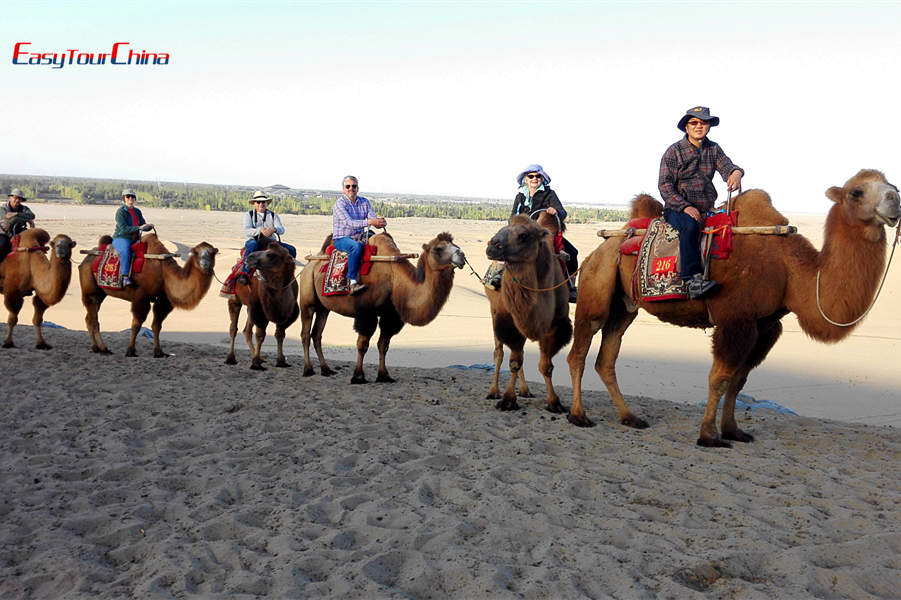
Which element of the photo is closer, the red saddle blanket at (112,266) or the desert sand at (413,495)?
the desert sand at (413,495)

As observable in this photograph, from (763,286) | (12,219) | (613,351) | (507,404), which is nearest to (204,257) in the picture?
(12,219)

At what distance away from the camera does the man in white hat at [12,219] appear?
1385cm

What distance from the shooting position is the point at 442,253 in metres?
9.77

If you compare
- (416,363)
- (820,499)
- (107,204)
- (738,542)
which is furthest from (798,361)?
(107,204)

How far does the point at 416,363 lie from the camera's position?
49.2 feet

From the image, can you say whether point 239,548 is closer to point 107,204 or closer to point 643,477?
point 643,477

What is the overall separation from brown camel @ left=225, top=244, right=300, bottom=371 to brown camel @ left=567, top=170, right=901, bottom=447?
5.02 m

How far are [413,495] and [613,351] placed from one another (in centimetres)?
360

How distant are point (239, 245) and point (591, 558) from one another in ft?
116

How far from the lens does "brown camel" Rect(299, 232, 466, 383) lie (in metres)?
10.0

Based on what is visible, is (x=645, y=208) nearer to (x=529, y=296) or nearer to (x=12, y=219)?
(x=529, y=296)

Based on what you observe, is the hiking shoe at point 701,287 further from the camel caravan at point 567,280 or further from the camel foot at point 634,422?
the camel foot at point 634,422

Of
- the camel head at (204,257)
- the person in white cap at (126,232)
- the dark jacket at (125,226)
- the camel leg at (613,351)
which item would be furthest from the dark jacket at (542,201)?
the dark jacket at (125,226)

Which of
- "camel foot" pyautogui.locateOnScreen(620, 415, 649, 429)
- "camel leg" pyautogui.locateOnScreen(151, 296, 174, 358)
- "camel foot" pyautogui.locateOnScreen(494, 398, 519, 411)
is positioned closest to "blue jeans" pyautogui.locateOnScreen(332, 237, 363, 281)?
"camel foot" pyautogui.locateOnScreen(494, 398, 519, 411)
